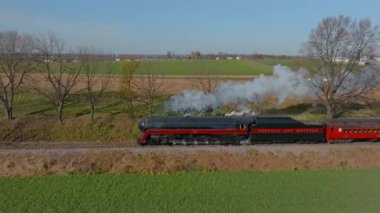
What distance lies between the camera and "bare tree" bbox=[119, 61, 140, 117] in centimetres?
5281

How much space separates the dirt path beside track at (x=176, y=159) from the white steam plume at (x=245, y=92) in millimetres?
8718

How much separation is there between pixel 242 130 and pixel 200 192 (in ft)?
35.8

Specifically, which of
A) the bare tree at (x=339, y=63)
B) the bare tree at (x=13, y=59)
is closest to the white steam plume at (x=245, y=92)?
the bare tree at (x=339, y=63)

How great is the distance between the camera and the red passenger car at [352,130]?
1296 inches

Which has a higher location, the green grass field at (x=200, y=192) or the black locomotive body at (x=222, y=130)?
the black locomotive body at (x=222, y=130)

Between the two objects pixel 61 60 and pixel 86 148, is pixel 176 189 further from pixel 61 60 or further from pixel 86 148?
pixel 61 60

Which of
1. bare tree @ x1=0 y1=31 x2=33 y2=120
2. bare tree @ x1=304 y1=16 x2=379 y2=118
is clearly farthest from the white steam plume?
bare tree @ x1=0 y1=31 x2=33 y2=120

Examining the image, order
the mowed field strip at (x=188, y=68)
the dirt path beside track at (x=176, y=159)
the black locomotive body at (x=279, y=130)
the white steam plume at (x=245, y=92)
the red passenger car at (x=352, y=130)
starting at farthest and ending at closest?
the mowed field strip at (x=188, y=68)
the white steam plume at (x=245, y=92)
the red passenger car at (x=352, y=130)
the black locomotive body at (x=279, y=130)
the dirt path beside track at (x=176, y=159)

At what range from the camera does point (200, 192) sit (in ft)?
69.4

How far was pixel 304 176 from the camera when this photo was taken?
24859 mm

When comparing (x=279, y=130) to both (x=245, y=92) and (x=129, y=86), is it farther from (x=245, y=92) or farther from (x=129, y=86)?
(x=129, y=86)

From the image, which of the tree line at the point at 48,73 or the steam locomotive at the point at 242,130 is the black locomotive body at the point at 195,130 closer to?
the steam locomotive at the point at 242,130

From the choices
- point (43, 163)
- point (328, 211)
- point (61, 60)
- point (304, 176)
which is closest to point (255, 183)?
point (304, 176)

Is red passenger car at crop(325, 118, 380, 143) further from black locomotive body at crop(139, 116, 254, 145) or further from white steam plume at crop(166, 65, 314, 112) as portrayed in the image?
white steam plume at crop(166, 65, 314, 112)
